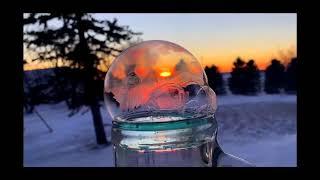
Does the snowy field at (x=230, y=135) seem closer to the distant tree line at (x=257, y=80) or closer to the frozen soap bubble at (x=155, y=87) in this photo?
the distant tree line at (x=257, y=80)

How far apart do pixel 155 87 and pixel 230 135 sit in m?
13.5

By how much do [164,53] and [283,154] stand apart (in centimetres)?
1037

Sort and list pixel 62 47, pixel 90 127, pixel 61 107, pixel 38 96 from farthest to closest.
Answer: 1. pixel 61 107
2. pixel 90 127
3. pixel 38 96
4. pixel 62 47

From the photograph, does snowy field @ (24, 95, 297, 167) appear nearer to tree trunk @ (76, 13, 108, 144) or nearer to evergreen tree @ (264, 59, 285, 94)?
evergreen tree @ (264, 59, 285, 94)

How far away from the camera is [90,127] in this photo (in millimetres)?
16391

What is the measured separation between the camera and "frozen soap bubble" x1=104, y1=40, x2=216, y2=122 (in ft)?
3.35

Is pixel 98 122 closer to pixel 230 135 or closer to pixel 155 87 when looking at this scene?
pixel 230 135

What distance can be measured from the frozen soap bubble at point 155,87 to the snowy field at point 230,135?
6.85 meters

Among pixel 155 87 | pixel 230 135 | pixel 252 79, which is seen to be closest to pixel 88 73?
pixel 230 135

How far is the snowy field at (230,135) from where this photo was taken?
1097cm

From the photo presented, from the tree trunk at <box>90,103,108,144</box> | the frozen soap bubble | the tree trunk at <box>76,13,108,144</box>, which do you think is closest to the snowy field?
Result: the tree trunk at <box>90,103,108,144</box>

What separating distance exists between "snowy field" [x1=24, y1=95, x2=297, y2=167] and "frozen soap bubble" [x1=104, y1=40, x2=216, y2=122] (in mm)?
6854

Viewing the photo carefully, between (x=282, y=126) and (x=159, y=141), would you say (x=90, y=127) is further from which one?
(x=159, y=141)
